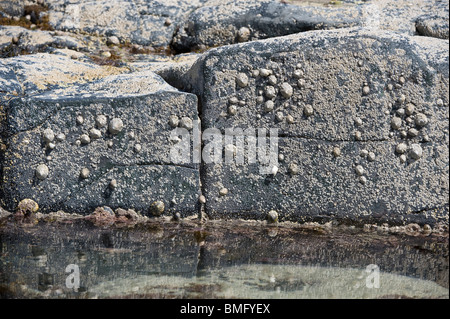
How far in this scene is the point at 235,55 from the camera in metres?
2.92

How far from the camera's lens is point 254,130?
2.94 metres

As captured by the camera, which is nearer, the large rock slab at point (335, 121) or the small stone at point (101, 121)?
the large rock slab at point (335, 121)

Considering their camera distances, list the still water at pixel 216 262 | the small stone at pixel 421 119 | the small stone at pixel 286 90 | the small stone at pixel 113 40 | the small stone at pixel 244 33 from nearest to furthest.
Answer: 1. the still water at pixel 216 262
2. the small stone at pixel 421 119
3. the small stone at pixel 286 90
4. the small stone at pixel 244 33
5. the small stone at pixel 113 40

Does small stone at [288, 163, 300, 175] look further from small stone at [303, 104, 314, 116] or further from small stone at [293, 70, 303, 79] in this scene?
small stone at [293, 70, 303, 79]

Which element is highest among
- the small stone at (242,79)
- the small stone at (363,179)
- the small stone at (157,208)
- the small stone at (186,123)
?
the small stone at (242,79)

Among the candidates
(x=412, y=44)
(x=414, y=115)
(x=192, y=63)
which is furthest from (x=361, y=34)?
(x=192, y=63)

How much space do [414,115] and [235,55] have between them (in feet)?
3.79

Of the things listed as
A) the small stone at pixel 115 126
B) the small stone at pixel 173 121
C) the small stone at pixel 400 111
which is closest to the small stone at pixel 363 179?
the small stone at pixel 400 111

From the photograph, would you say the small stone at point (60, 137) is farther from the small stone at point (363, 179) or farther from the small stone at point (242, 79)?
the small stone at point (363, 179)

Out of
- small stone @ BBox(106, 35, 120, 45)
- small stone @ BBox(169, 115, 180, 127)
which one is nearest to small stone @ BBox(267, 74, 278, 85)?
small stone @ BBox(169, 115, 180, 127)

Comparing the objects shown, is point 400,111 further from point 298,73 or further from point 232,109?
point 232,109

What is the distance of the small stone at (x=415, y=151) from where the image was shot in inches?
109

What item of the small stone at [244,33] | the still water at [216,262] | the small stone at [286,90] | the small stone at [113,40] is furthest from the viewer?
the small stone at [113,40]

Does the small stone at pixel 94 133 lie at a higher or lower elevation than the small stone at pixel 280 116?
lower
